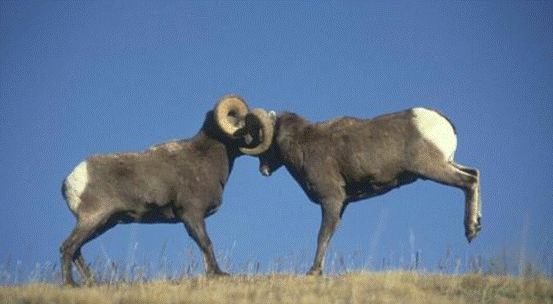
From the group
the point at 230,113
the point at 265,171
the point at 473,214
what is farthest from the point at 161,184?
the point at 473,214

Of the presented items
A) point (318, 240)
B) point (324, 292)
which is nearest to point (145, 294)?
point (324, 292)

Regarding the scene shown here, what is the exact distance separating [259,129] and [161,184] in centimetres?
291

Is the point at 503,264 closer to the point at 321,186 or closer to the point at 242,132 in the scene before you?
the point at 321,186

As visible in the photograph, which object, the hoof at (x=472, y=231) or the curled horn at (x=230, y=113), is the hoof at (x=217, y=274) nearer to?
the curled horn at (x=230, y=113)

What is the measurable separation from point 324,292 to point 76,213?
5694 millimetres

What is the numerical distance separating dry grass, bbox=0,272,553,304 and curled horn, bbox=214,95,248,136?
15.9 ft

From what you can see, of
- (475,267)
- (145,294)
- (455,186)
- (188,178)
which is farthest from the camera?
(188,178)

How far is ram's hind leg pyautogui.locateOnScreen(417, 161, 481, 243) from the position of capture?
51.2ft

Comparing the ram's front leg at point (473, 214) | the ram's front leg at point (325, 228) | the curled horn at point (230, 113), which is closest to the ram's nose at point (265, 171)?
the curled horn at point (230, 113)

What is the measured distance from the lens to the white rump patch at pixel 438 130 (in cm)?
1603

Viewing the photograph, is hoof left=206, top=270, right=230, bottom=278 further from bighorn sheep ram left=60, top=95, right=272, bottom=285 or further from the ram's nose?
the ram's nose

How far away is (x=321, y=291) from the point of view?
13359 mm

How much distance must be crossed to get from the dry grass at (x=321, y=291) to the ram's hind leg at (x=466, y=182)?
1442 mm

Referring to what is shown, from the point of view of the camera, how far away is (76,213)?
52.4 ft
